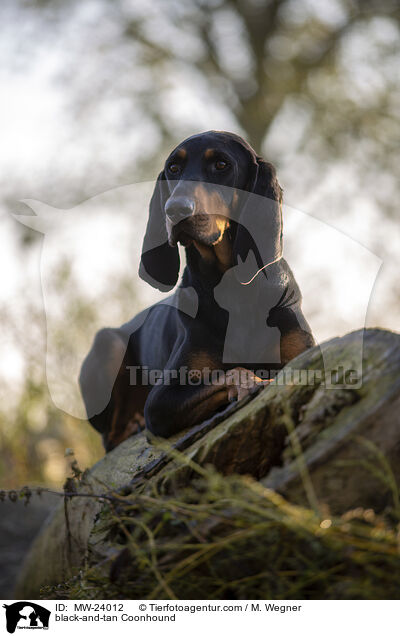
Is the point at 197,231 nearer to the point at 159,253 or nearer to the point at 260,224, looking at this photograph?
the point at 260,224

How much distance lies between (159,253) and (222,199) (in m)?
0.58

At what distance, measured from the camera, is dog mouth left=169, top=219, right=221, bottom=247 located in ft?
10.0

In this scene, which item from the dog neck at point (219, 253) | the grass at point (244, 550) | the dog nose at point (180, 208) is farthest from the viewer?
the dog neck at point (219, 253)

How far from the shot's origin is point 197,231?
3.08 meters

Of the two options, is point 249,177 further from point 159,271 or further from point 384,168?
point 384,168

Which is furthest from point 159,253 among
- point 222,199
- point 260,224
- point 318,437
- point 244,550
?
point 244,550

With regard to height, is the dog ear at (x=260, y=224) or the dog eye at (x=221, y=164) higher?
the dog eye at (x=221, y=164)

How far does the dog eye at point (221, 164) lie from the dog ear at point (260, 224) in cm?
18
